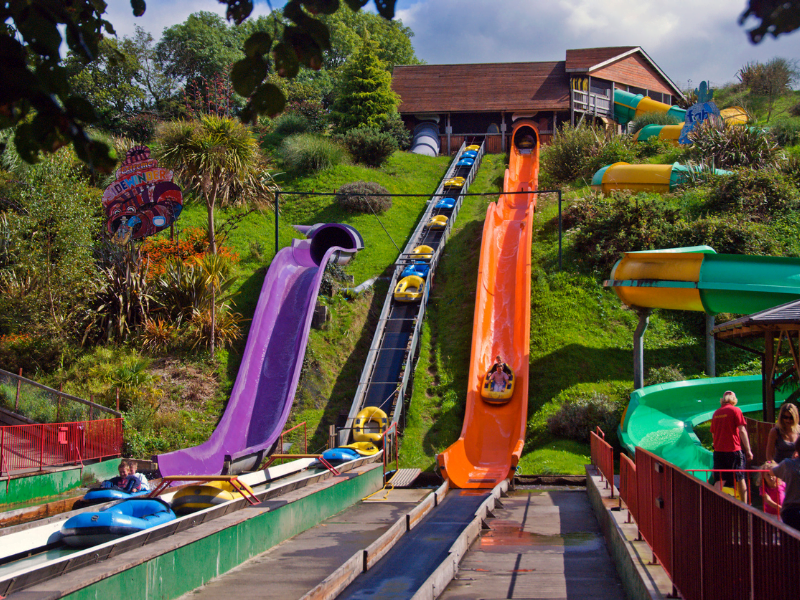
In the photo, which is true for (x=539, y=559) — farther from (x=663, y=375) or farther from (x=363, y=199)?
(x=363, y=199)

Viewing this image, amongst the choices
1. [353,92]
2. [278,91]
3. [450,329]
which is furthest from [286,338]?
[353,92]

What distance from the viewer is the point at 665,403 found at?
1438 centimetres

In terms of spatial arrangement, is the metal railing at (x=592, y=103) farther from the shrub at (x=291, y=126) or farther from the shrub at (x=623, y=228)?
the shrub at (x=623, y=228)

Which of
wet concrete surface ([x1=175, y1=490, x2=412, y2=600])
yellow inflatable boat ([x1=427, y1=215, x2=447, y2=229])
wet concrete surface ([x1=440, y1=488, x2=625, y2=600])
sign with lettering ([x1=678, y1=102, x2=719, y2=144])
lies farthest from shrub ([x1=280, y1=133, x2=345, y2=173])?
wet concrete surface ([x1=440, y1=488, x2=625, y2=600])

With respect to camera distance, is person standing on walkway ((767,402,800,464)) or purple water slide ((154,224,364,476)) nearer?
person standing on walkway ((767,402,800,464))

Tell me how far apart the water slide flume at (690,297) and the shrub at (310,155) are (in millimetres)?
19881

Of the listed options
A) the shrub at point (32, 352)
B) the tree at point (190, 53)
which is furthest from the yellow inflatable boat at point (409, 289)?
the tree at point (190, 53)

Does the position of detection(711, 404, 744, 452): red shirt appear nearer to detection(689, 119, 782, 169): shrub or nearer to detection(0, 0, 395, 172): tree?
detection(0, 0, 395, 172): tree

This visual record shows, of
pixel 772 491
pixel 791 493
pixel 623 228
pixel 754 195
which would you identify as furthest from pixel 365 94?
pixel 791 493

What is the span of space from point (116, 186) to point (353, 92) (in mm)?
21617

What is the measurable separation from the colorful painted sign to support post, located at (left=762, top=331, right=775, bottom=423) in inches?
541

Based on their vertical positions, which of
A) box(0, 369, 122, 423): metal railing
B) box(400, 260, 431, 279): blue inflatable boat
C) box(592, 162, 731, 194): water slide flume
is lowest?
box(0, 369, 122, 423): metal railing

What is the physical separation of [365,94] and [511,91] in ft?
27.4

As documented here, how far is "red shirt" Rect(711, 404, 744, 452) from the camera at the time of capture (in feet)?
24.8
